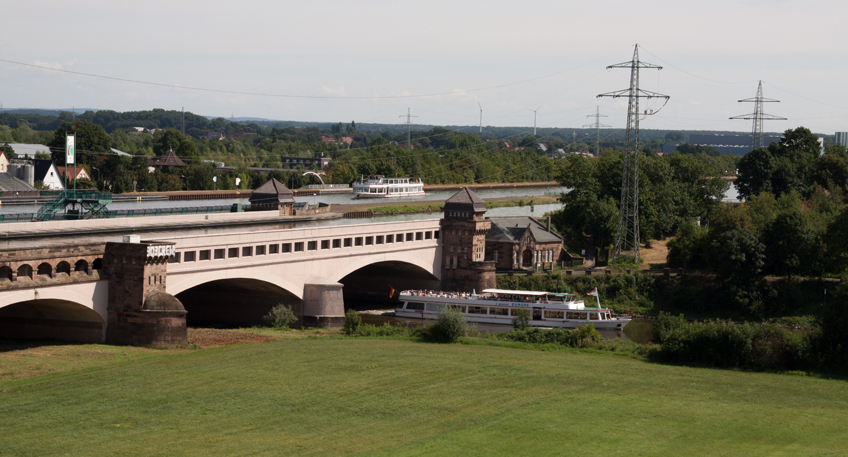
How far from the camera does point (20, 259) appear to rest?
51.9 m

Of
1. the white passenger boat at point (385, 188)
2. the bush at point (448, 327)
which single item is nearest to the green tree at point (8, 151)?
the white passenger boat at point (385, 188)

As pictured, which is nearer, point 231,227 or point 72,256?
point 72,256

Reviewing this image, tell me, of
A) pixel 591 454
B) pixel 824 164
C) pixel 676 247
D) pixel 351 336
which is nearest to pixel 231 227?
pixel 351 336

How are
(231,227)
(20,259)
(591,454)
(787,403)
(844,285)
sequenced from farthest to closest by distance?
(231,227)
(844,285)
(20,259)
(787,403)
(591,454)

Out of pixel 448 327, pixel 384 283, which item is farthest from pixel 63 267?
pixel 384 283

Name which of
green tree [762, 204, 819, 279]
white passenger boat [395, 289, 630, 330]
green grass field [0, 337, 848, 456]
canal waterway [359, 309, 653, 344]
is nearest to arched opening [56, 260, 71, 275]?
green grass field [0, 337, 848, 456]

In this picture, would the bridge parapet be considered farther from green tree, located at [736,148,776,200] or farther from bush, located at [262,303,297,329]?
green tree, located at [736,148,776,200]

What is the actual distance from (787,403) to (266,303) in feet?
141

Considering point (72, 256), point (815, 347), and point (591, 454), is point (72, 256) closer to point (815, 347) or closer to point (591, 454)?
point (591, 454)

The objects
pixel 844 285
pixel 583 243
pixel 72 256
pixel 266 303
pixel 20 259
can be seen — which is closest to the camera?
pixel 20 259

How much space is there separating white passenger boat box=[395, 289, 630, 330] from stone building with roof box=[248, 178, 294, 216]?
25.5 meters

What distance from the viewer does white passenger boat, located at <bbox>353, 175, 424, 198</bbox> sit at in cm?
16600

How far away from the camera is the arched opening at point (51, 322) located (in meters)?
57.7

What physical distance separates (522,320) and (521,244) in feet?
74.3
